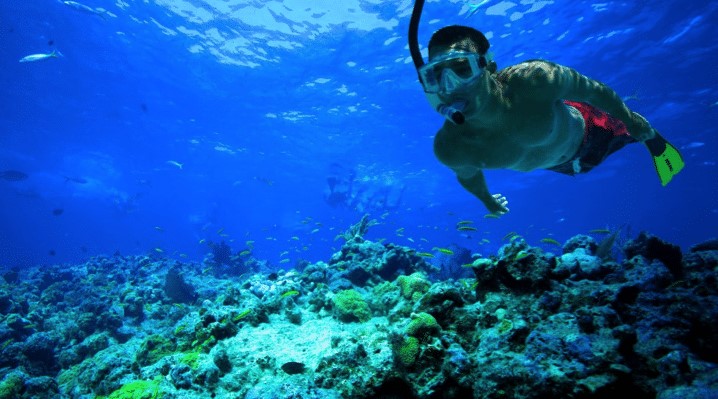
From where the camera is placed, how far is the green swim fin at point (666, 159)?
4.37m

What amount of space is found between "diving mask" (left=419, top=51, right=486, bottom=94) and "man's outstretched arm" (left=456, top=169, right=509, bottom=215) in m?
→ 1.54

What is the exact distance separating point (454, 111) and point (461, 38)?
663mm

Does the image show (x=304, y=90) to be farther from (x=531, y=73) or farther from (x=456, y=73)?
(x=456, y=73)

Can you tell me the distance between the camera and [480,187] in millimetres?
4273

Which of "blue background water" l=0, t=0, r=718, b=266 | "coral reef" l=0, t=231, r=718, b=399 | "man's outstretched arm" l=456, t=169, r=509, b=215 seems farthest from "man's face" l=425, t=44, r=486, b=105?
"blue background water" l=0, t=0, r=718, b=266

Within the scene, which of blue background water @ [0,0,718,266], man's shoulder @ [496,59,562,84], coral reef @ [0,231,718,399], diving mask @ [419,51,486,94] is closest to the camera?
coral reef @ [0,231,718,399]

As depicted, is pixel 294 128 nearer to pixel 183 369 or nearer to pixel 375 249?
pixel 375 249

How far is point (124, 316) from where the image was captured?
1278 cm

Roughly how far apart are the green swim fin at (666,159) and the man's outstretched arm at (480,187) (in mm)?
2131

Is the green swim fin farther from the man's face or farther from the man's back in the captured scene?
the man's face

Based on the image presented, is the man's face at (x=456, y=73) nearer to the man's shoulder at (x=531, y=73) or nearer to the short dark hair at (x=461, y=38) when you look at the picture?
the short dark hair at (x=461, y=38)

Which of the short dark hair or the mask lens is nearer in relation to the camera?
the mask lens

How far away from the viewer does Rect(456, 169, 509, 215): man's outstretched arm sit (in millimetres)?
4096

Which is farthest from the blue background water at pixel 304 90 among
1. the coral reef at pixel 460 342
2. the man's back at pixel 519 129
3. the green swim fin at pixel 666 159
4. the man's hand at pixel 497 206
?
the man's back at pixel 519 129
